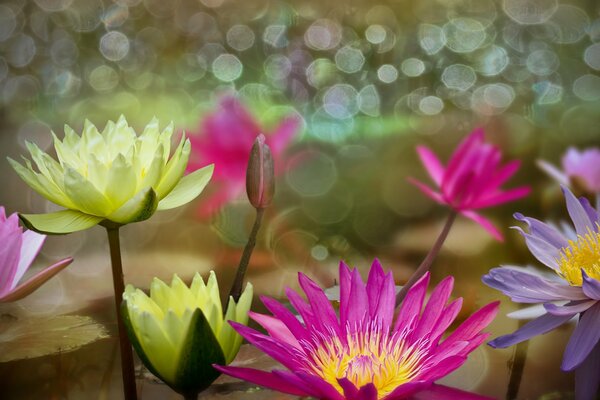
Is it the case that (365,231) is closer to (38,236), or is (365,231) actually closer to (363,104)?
(38,236)

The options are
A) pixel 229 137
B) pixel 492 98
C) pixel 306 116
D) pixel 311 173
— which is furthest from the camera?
pixel 492 98

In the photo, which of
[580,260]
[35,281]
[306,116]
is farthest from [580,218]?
[306,116]

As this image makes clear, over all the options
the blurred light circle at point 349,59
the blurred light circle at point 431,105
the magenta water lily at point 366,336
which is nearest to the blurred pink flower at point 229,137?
the magenta water lily at point 366,336

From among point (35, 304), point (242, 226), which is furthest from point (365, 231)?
point (35, 304)

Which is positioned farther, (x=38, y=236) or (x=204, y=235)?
(x=204, y=235)

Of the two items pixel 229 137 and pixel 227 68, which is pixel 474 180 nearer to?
pixel 229 137
